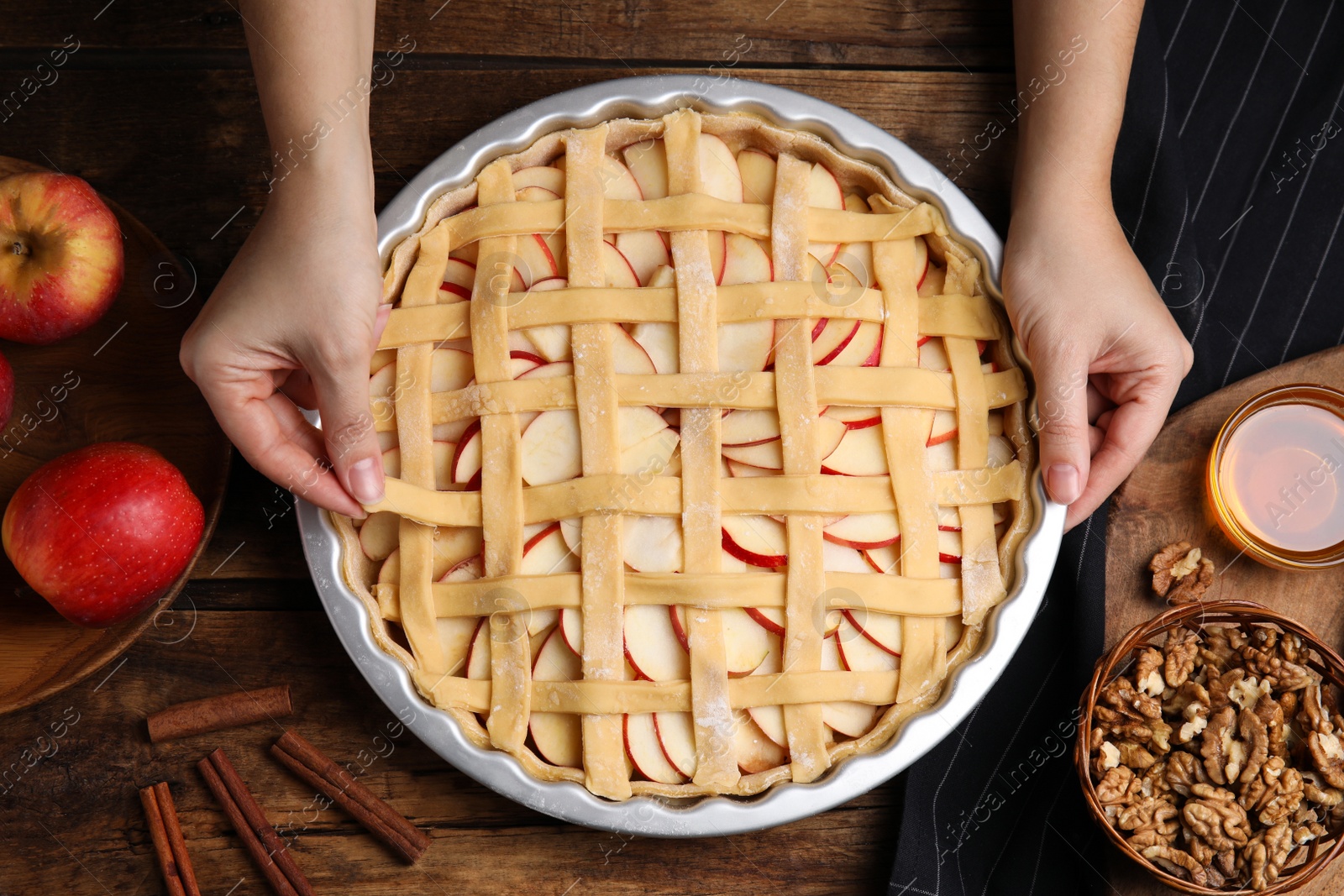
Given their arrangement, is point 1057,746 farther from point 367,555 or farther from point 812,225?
point 367,555

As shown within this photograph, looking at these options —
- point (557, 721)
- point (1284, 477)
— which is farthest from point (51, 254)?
point (1284, 477)

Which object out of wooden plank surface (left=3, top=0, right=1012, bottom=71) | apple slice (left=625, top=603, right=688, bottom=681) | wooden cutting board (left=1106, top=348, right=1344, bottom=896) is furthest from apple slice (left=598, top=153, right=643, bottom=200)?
wooden cutting board (left=1106, top=348, right=1344, bottom=896)

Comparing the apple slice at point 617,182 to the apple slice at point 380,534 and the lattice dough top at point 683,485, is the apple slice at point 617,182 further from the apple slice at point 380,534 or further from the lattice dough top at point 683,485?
the apple slice at point 380,534

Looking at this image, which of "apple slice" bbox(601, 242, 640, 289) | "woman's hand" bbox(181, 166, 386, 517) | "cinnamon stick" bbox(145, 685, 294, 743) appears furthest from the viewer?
"cinnamon stick" bbox(145, 685, 294, 743)

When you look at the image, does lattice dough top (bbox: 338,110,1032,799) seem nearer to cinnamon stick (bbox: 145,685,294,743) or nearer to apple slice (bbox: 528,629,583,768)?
apple slice (bbox: 528,629,583,768)

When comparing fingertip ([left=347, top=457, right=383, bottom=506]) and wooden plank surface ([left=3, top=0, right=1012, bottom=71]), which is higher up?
wooden plank surface ([left=3, top=0, right=1012, bottom=71])

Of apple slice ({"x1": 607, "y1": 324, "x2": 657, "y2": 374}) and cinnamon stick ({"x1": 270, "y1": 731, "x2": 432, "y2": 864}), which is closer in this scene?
apple slice ({"x1": 607, "y1": 324, "x2": 657, "y2": 374})

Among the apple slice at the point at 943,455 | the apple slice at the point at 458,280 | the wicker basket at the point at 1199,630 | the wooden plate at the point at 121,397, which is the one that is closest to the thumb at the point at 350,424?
the apple slice at the point at 458,280

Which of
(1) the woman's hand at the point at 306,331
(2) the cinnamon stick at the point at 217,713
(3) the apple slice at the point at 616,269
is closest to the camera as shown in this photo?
(1) the woman's hand at the point at 306,331
